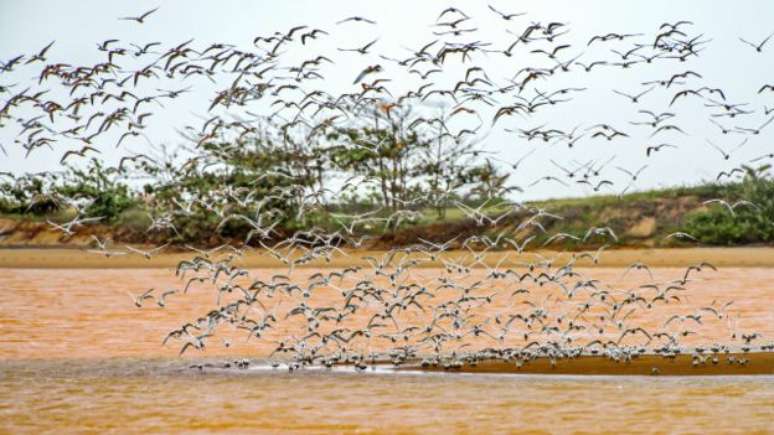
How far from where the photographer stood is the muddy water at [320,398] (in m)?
14.4

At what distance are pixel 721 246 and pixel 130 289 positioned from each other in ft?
64.2

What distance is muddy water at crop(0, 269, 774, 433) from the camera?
14.4 metres

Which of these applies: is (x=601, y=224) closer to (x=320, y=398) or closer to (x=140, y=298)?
(x=140, y=298)

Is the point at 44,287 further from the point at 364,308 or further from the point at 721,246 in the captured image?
the point at 721,246

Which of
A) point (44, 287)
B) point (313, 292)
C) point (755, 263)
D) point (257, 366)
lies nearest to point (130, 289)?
point (44, 287)

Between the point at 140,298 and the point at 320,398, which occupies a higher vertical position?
the point at 140,298

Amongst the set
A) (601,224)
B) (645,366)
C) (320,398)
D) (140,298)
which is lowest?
(320,398)

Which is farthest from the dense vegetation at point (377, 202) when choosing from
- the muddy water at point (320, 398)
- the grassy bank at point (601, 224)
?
the muddy water at point (320, 398)

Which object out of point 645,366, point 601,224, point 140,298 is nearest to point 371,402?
point 645,366

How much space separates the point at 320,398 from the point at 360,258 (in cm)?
2737

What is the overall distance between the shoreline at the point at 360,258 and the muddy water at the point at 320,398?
1566 cm

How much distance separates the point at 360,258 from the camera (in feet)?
143

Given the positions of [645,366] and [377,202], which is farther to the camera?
[377,202]

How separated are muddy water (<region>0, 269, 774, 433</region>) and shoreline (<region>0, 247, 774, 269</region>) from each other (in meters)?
15.7
